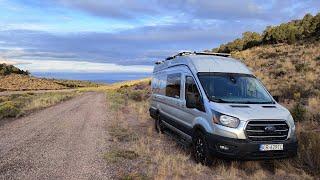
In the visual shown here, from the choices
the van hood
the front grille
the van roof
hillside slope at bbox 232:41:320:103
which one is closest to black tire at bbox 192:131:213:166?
the van hood

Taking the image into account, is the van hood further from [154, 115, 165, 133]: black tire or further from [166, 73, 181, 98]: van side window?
[154, 115, 165, 133]: black tire

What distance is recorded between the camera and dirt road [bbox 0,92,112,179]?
8.52 m

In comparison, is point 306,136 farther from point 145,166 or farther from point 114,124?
point 114,124

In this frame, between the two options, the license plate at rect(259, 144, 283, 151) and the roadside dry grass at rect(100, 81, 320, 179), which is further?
→ the roadside dry grass at rect(100, 81, 320, 179)

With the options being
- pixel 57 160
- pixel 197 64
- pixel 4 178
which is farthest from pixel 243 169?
pixel 4 178

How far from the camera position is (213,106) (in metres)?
9.07

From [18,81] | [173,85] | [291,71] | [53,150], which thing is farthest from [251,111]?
[18,81]

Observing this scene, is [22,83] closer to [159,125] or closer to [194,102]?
[159,125]

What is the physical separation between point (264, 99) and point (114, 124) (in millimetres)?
8306

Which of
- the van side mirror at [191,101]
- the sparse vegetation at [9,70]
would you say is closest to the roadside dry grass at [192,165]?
the van side mirror at [191,101]

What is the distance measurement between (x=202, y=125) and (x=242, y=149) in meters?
1.22

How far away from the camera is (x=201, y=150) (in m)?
9.39

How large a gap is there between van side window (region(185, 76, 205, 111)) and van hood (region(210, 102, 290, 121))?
57cm

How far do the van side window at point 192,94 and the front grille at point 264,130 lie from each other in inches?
53.7
